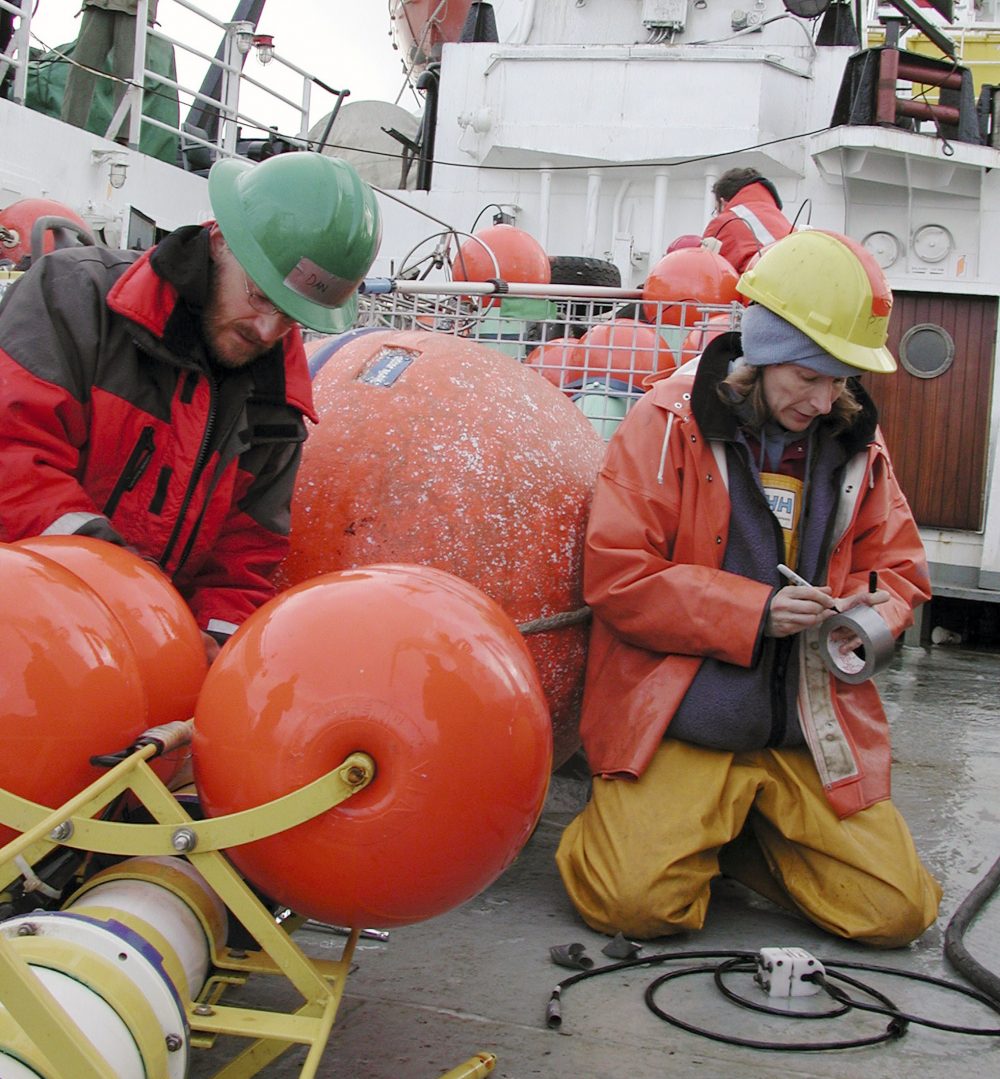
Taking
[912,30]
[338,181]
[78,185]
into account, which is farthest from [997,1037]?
[912,30]

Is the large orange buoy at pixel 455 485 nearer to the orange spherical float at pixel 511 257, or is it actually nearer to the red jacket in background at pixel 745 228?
the orange spherical float at pixel 511 257

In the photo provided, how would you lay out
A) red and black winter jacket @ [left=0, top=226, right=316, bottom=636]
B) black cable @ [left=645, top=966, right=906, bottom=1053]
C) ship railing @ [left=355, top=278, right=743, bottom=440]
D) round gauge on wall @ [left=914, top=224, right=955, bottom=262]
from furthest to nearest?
round gauge on wall @ [left=914, top=224, right=955, bottom=262]
ship railing @ [left=355, top=278, right=743, bottom=440]
red and black winter jacket @ [left=0, top=226, right=316, bottom=636]
black cable @ [left=645, top=966, right=906, bottom=1053]

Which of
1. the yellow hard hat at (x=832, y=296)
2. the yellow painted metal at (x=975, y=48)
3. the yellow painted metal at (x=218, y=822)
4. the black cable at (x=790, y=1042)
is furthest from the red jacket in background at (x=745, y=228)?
the yellow painted metal at (x=218, y=822)

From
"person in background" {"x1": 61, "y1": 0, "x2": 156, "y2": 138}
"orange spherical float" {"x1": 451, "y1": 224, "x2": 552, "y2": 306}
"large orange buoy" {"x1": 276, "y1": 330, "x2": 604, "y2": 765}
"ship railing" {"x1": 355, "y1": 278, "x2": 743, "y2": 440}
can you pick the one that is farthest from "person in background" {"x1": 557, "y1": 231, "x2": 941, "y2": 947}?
"person in background" {"x1": 61, "y1": 0, "x2": 156, "y2": 138}

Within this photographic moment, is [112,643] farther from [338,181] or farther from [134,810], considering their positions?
[338,181]

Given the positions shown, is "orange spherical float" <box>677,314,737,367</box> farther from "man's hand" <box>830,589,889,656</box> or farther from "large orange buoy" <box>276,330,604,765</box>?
"man's hand" <box>830,589,889,656</box>

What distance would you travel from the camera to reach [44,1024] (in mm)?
1466

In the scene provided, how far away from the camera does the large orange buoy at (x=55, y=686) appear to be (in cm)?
183

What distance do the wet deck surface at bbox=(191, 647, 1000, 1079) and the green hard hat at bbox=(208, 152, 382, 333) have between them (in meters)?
1.37

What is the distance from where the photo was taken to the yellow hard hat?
3.05m

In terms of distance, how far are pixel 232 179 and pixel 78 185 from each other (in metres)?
7.66

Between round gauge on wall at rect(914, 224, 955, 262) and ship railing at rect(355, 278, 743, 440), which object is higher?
round gauge on wall at rect(914, 224, 955, 262)

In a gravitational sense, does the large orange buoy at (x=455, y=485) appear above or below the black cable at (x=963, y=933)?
above

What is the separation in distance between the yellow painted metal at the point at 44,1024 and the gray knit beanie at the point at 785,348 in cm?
224
